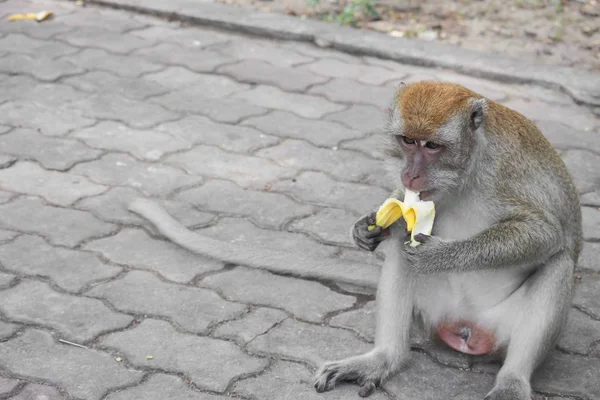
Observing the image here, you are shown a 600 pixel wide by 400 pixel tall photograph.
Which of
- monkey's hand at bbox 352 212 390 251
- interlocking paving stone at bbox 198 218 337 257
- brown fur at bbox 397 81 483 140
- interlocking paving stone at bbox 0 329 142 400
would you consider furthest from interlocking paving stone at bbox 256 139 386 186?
interlocking paving stone at bbox 0 329 142 400

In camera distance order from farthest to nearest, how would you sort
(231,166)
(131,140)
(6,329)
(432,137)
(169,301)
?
(131,140), (231,166), (169,301), (6,329), (432,137)

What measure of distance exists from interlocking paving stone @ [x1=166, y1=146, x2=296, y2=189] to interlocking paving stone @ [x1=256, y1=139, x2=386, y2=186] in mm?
87

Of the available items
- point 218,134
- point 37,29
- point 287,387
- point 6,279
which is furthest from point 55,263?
point 37,29

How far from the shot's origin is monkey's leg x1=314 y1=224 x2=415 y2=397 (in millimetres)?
3477

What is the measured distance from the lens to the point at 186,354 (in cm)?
362

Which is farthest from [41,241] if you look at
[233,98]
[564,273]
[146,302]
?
[564,273]

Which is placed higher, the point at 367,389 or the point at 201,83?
the point at 201,83

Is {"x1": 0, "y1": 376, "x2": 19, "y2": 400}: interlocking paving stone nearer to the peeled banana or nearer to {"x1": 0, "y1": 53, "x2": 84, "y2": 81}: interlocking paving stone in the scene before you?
the peeled banana

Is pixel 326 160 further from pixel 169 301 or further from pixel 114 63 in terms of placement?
pixel 114 63

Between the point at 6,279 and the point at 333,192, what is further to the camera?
the point at 333,192

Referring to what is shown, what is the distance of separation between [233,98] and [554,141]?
191 centimetres

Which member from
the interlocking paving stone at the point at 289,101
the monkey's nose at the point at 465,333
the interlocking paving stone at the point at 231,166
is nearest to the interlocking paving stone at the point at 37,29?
the interlocking paving stone at the point at 289,101

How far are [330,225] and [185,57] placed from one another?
2313mm

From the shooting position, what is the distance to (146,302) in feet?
13.0
